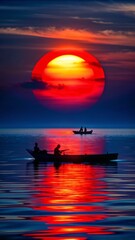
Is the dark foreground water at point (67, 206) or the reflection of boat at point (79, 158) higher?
the reflection of boat at point (79, 158)

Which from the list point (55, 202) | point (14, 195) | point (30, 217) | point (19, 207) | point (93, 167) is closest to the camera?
point (30, 217)

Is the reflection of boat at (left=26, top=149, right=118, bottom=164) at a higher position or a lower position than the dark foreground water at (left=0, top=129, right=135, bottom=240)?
higher

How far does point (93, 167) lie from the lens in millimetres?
64312

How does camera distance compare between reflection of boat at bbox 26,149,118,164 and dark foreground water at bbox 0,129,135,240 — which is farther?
reflection of boat at bbox 26,149,118,164

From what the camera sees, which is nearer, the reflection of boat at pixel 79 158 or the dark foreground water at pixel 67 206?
the dark foreground water at pixel 67 206

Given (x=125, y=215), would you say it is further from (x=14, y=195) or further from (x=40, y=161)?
(x=40, y=161)

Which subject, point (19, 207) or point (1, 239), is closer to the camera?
point (1, 239)

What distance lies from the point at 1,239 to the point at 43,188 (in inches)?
735

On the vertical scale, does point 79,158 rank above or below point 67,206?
above

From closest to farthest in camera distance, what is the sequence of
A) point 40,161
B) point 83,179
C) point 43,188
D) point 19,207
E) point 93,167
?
point 19,207 → point 43,188 → point 83,179 → point 93,167 → point 40,161

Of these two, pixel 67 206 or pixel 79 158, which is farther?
pixel 79 158

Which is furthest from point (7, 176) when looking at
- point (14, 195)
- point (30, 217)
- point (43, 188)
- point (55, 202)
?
point (30, 217)

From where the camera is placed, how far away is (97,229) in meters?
25.2

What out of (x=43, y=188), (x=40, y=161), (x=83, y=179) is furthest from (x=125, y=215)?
(x=40, y=161)
